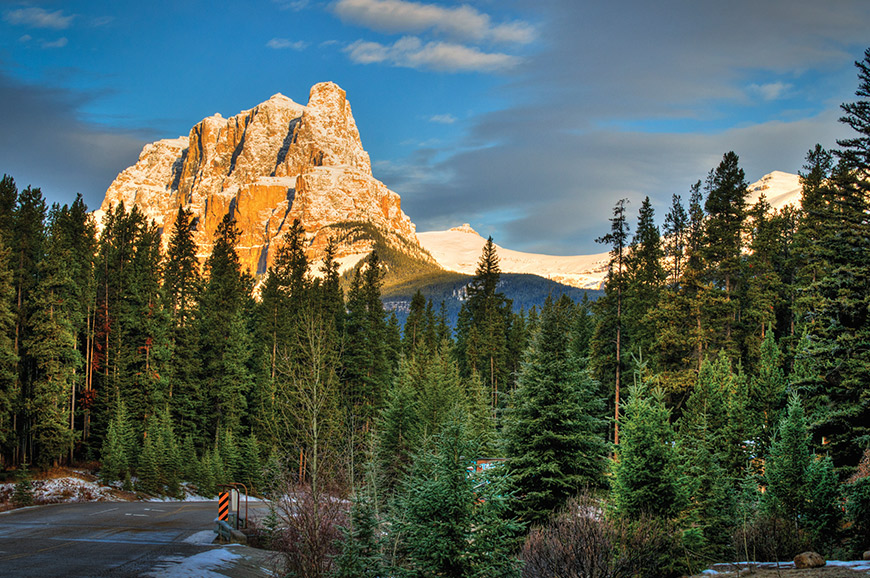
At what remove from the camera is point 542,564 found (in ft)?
36.2

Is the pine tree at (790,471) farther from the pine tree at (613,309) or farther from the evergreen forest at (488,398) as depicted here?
the pine tree at (613,309)

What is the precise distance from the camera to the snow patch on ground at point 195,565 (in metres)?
13.7

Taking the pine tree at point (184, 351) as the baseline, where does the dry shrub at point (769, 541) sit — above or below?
below

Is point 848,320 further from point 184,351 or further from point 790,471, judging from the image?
point 184,351

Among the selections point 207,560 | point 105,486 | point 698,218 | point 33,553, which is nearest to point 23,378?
point 105,486

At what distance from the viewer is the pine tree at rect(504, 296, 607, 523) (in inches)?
653

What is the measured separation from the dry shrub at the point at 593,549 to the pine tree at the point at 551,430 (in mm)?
3023

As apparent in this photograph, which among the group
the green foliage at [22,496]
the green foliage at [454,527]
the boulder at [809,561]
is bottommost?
the green foliage at [22,496]

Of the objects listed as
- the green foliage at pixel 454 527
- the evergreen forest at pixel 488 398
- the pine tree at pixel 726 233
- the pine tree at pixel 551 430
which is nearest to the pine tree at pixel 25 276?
the evergreen forest at pixel 488 398

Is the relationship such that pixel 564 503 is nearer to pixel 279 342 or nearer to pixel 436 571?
pixel 436 571

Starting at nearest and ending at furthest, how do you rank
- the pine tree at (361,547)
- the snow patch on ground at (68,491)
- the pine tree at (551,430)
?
the pine tree at (361,547) → the pine tree at (551,430) → the snow patch on ground at (68,491)

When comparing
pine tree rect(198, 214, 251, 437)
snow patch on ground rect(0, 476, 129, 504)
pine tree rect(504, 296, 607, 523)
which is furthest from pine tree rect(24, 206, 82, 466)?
pine tree rect(504, 296, 607, 523)

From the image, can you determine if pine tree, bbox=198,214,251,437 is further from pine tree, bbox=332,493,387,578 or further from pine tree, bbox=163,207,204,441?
pine tree, bbox=332,493,387,578

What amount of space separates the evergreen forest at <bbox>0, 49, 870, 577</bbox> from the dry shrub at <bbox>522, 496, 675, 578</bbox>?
0.08 metres
